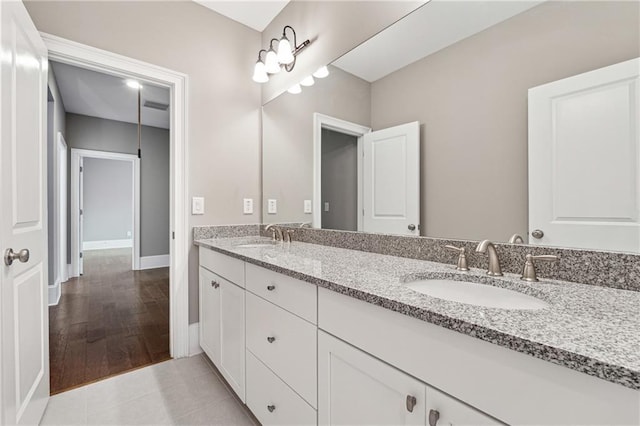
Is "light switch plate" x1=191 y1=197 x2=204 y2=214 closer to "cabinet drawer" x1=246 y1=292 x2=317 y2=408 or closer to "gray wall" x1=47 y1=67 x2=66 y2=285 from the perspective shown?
"cabinet drawer" x1=246 y1=292 x2=317 y2=408

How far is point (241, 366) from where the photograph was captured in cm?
141

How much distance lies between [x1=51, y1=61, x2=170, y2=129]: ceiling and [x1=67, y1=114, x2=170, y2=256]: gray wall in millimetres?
180

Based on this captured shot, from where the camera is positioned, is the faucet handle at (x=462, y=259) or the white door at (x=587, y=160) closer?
the white door at (x=587, y=160)

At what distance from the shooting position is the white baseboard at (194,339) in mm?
2059

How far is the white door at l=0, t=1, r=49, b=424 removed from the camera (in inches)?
41.4

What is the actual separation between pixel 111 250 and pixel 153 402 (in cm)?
689

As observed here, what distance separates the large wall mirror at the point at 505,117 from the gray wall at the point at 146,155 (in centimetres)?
452

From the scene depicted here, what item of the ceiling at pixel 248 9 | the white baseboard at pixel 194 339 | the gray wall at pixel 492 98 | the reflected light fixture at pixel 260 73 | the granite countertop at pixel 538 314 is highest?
the ceiling at pixel 248 9

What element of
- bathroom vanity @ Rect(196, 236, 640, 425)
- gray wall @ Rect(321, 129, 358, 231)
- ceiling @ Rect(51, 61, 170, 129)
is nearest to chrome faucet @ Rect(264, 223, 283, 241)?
gray wall @ Rect(321, 129, 358, 231)

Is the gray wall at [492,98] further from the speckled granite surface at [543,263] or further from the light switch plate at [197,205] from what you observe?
the light switch plate at [197,205]

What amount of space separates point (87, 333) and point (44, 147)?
1.69 meters

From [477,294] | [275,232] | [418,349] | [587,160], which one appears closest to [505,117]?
[587,160]

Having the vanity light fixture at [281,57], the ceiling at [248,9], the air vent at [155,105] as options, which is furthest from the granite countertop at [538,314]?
the air vent at [155,105]

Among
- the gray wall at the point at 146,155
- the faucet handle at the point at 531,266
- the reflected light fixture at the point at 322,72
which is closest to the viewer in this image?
the faucet handle at the point at 531,266
